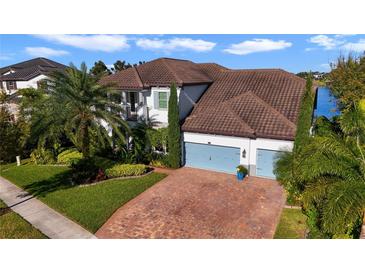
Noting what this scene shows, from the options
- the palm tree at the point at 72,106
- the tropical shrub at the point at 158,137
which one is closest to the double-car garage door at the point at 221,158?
the tropical shrub at the point at 158,137

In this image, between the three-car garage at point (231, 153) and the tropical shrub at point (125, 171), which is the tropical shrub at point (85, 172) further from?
the three-car garage at point (231, 153)

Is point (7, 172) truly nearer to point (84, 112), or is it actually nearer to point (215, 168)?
point (84, 112)

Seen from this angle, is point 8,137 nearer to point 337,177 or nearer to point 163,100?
point 163,100

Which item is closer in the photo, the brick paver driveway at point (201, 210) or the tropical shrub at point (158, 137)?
the brick paver driveway at point (201, 210)

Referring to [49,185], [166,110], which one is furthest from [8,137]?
[166,110]

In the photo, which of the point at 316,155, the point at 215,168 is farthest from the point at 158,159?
the point at 316,155

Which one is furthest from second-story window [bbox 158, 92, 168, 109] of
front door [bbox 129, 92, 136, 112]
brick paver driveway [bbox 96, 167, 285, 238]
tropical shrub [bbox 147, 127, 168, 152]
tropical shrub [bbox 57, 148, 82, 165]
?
tropical shrub [bbox 57, 148, 82, 165]

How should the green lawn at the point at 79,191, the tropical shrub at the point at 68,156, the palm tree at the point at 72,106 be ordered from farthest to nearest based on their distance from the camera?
the tropical shrub at the point at 68,156, the palm tree at the point at 72,106, the green lawn at the point at 79,191
